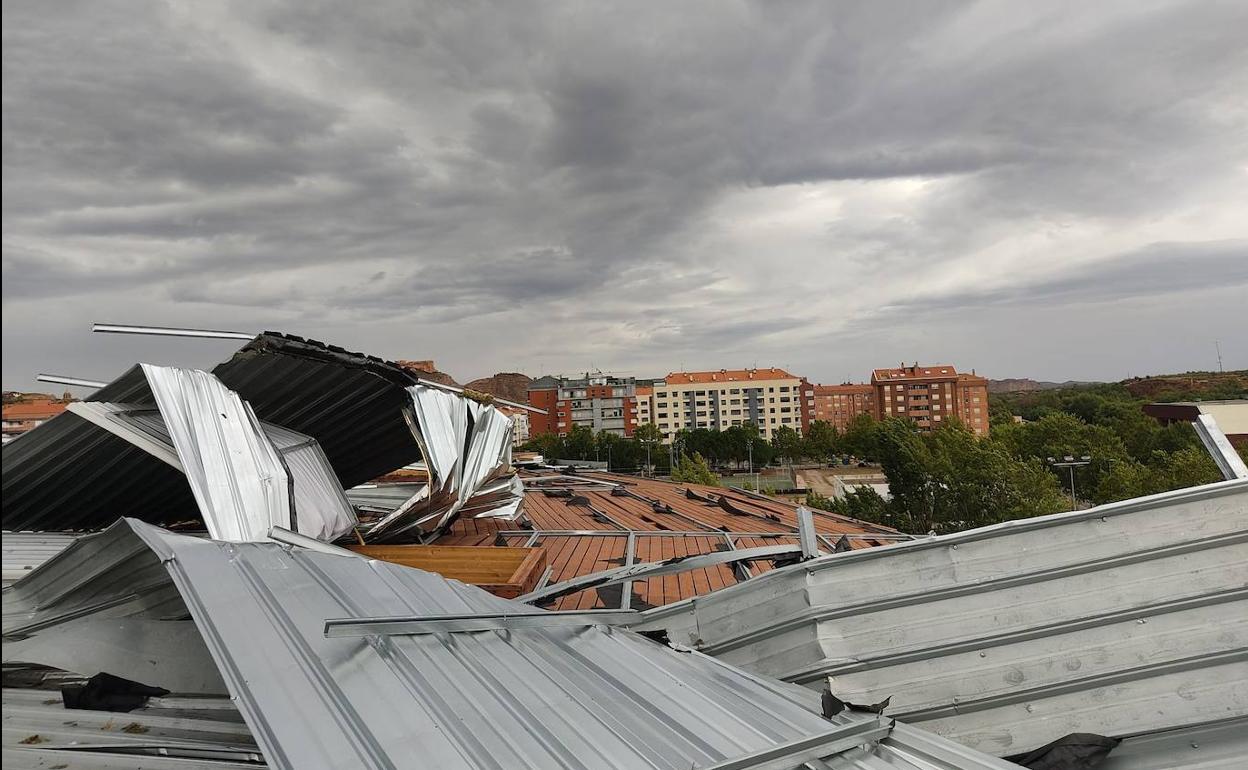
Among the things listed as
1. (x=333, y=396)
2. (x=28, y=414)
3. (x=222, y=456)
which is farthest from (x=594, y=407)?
(x=222, y=456)

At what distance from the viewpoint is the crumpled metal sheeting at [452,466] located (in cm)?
703

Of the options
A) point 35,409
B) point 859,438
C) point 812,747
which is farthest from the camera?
point 859,438

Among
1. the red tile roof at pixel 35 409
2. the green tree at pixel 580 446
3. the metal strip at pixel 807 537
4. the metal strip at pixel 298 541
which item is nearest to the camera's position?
the metal strip at pixel 298 541

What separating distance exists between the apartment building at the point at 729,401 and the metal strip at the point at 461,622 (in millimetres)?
89192

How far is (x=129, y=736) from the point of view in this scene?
2.56 meters

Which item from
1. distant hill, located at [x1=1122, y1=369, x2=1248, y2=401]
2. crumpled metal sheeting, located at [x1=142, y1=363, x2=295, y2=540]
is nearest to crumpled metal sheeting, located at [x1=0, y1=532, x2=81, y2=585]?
crumpled metal sheeting, located at [x1=142, y1=363, x2=295, y2=540]

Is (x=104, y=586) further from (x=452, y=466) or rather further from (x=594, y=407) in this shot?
(x=594, y=407)

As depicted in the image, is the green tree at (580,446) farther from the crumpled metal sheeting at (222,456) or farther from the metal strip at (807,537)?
the metal strip at (807,537)

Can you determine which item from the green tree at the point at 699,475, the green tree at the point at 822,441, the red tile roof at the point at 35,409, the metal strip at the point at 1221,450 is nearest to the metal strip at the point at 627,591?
the metal strip at the point at 1221,450

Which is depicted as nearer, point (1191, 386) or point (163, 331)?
point (163, 331)

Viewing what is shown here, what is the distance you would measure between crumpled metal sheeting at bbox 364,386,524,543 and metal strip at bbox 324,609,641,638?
409cm

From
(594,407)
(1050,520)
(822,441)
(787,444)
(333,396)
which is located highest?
(594,407)

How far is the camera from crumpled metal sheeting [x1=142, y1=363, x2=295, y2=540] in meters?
4.65

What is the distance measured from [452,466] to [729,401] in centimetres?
8818
